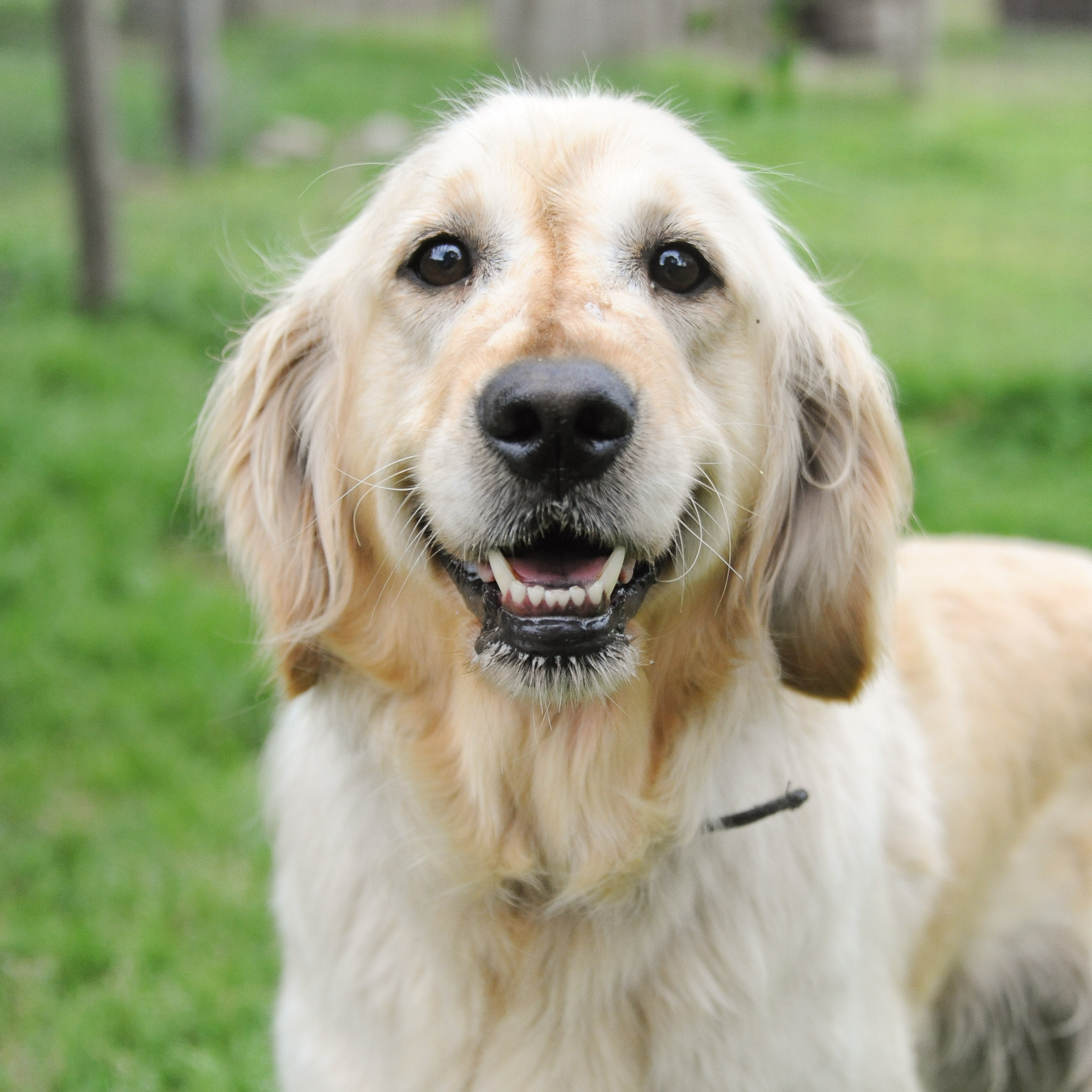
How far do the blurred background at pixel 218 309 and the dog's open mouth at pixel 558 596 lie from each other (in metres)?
0.65

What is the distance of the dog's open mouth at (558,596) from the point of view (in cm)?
212

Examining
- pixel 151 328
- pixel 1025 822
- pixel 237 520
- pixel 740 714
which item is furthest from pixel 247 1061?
pixel 151 328

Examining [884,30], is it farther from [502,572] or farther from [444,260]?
[502,572]

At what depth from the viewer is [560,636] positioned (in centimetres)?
211

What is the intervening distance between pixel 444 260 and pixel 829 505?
886mm

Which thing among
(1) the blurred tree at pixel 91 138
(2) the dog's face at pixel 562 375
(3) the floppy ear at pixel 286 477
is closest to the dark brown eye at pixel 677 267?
(2) the dog's face at pixel 562 375

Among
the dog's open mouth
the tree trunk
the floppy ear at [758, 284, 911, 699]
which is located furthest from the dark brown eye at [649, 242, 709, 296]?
the tree trunk

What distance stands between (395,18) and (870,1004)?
1268 centimetres

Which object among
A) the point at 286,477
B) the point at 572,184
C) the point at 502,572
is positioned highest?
the point at 572,184

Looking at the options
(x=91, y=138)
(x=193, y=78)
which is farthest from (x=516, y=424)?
(x=193, y=78)

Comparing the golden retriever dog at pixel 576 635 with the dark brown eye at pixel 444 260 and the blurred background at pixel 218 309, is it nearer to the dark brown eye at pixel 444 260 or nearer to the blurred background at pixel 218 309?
the dark brown eye at pixel 444 260

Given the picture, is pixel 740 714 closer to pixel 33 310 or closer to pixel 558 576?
pixel 558 576

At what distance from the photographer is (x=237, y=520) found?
2609 millimetres

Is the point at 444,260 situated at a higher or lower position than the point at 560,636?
higher
